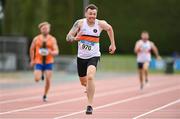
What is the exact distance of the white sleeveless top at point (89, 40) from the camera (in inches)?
559

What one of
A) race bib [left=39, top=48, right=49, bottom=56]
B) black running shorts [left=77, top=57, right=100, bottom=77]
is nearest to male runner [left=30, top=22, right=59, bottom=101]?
race bib [left=39, top=48, right=49, bottom=56]

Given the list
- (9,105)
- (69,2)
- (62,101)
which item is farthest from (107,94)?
(69,2)

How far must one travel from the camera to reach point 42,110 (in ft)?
52.3

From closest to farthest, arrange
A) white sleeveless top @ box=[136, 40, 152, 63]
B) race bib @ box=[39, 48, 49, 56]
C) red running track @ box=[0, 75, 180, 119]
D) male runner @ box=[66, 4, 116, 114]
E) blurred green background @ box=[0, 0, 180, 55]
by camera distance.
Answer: male runner @ box=[66, 4, 116, 114] → red running track @ box=[0, 75, 180, 119] → race bib @ box=[39, 48, 49, 56] → white sleeveless top @ box=[136, 40, 152, 63] → blurred green background @ box=[0, 0, 180, 55]

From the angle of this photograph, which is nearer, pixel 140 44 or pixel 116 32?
pixel 140 44

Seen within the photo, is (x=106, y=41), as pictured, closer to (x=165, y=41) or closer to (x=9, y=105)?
(x=165, y=41)

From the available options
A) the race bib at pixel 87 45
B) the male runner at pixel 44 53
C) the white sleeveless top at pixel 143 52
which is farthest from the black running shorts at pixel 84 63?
the white sleeveless top at pixel 143 52

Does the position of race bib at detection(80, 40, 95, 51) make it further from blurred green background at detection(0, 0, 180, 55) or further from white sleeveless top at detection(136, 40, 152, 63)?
blurred green background at detection(0, 0, 180, 55)

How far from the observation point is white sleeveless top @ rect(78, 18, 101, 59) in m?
14.2

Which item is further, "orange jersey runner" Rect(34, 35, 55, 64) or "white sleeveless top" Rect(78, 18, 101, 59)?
"orange jersey runner" Rect(34, 35, 55, 64)

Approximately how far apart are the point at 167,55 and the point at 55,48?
1331 inches

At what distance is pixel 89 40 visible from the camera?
14203 mm

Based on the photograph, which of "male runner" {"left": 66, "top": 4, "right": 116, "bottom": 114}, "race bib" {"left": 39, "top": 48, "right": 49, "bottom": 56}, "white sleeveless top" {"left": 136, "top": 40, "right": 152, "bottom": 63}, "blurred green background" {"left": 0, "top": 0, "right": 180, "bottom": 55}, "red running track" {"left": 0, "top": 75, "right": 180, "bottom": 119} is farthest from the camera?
"blurred green background" {"left": 0, "top": 0, "right": 180, "bottom": 55}

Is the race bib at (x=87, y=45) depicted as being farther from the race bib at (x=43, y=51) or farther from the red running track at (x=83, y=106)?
the race bib at (x=43, y=51)
